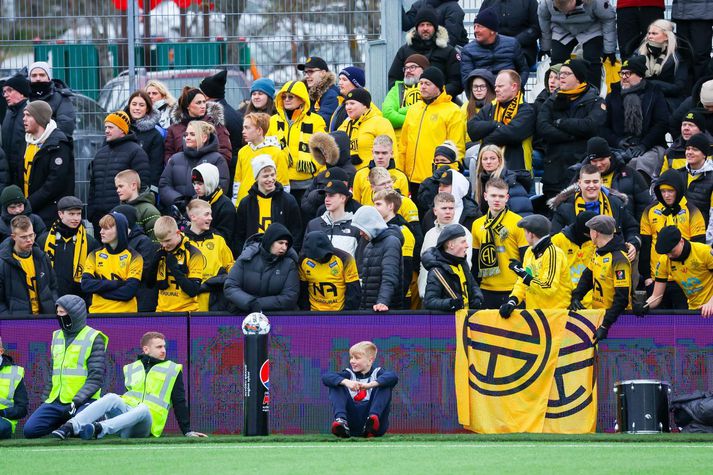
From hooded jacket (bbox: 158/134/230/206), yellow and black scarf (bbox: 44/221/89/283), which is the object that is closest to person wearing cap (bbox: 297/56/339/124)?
hooded jacket (bbox: 158/134/230/206)

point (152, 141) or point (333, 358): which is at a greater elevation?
point (152, 141)

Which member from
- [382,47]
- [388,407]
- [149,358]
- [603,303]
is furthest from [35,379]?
[382,47]

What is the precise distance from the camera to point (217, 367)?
14938 millimetres

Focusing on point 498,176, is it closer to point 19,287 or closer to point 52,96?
point 19,287

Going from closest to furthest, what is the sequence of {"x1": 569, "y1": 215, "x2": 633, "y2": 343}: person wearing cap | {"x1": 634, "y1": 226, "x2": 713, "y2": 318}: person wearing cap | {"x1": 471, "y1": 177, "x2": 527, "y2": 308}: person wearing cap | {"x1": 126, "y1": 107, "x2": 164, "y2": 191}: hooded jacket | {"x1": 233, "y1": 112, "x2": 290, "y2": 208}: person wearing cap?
{"x1": 569, "y1": 215, "x2": 633, "y2": 343}: person wearing cap < {"x1": 634, "y1": 226, "x2": 713, "y2": 318}: person wearing cap < {"x1": 471, "y1": 177, "x2": 527, "y2": 308}: person wearing cap < {"x1": 233, "y1": 112, "x2": 290, "y2": 208}: person wearing cap < {"x1": 126, "y1": 107, "x2": 164, "y2": 191}: hooded jacket

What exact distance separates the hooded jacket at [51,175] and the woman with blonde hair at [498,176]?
496 cm

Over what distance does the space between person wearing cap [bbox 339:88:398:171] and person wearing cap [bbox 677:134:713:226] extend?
12.0 feet

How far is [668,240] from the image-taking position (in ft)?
47.6

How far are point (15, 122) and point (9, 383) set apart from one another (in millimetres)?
4733

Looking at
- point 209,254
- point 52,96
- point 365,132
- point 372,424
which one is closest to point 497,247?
point 372,424

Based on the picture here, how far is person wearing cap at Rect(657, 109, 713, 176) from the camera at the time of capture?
1677 centimetres

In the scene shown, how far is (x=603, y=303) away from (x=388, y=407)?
7.96 feet

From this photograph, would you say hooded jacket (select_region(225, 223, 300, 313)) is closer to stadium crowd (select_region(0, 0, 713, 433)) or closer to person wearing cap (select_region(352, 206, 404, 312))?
stadium crowd (select_region(0, 0, 713, 433))

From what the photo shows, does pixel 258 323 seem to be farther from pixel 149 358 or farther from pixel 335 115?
pixel 335 115
